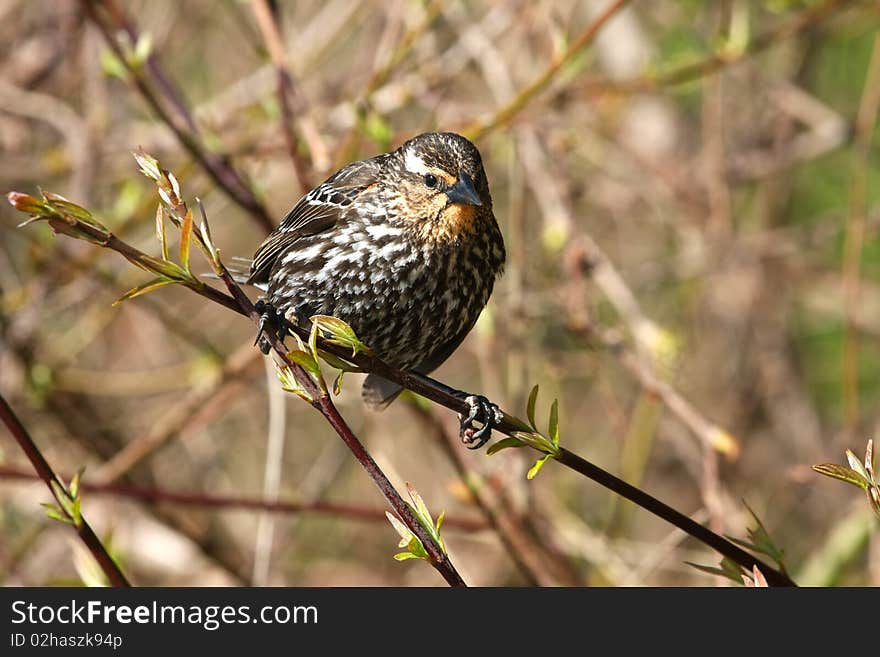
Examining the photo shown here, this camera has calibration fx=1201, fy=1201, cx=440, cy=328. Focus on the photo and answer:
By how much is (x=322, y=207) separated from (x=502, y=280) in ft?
6.33

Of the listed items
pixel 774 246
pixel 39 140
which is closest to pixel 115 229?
pixel 39 140

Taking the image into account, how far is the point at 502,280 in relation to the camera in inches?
213

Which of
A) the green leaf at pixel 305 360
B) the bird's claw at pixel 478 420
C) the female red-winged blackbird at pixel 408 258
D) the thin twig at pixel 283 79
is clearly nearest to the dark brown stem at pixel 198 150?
the thin twig at pixel 283 79

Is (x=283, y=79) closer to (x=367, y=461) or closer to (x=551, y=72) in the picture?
(x=551, y=72)

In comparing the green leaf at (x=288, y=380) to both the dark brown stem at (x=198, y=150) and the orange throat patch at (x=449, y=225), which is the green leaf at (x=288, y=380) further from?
the dark brown stem at (x=198, y=150)

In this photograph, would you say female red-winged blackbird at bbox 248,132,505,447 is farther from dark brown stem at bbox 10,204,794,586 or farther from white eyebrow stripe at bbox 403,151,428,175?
dark brown stem at bbox 10,204,794,586

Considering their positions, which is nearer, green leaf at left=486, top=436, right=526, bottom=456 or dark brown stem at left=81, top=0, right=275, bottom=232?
green leaf at left=486, top=436, right=526, bottom=456

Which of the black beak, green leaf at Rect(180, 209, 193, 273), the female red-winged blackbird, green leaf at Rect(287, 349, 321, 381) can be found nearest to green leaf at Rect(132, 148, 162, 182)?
green leaf at Rect(180, 209, 193, 273)

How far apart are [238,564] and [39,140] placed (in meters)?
2.17

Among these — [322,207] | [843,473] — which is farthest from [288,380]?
[322,207]

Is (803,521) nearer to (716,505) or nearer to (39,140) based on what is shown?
(716,505)

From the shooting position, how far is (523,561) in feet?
12.7

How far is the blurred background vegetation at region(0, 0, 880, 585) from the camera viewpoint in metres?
4.22

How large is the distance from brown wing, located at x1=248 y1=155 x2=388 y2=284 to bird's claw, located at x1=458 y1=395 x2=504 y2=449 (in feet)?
2.55
